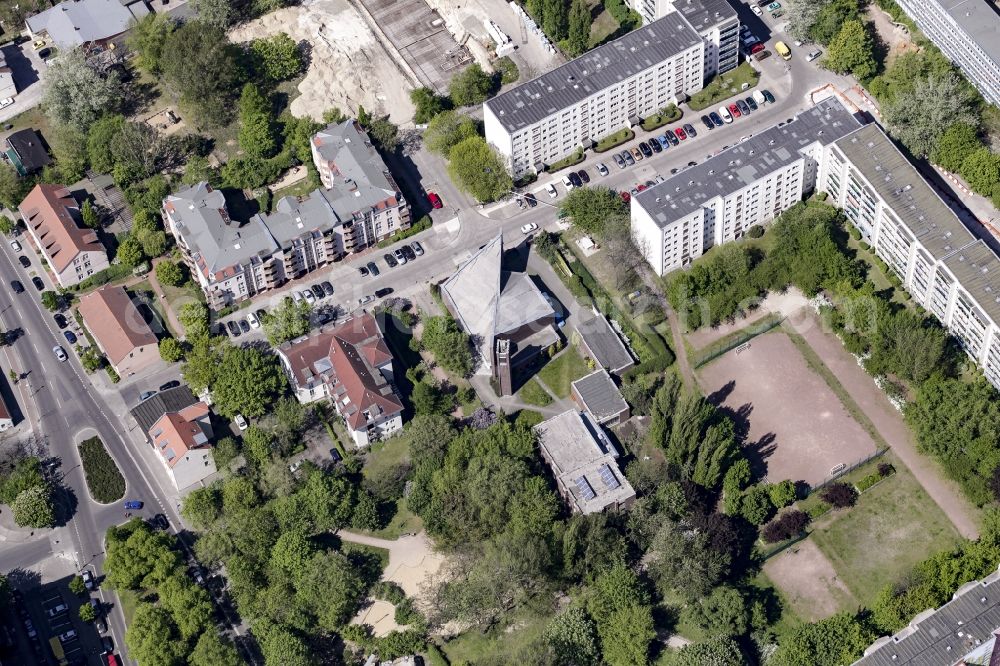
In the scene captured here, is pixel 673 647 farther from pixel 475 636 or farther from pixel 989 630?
pixel 989 630

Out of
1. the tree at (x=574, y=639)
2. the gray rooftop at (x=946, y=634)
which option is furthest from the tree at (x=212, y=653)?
the gray rooftop at (x=946, y=634)

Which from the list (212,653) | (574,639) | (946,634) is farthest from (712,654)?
(212,653)

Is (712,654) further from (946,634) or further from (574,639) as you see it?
(946,634)

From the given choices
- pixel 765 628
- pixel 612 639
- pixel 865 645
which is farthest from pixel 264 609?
pixel 865 645

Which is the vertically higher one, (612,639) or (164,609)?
(164,609)

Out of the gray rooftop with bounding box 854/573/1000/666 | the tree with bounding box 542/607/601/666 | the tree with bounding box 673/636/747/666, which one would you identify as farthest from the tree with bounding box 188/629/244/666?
the gray rooftop with bounding box 854/573/1000/666

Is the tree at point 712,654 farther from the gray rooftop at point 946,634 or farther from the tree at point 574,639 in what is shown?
the gray rooftop at point 946,634

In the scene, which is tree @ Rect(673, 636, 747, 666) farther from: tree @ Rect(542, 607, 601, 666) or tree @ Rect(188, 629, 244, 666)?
tree @ Rect(188, 629, 244, 666)
